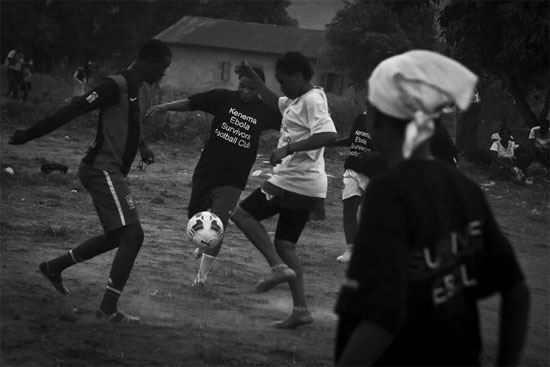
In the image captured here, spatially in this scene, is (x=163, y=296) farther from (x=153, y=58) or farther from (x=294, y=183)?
(x=153, y=58)

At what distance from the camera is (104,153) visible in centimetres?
668

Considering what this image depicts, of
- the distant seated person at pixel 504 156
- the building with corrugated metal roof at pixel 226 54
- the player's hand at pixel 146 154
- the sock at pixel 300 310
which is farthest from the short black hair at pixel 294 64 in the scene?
the building with corrugated metal roof at pixel 226 54

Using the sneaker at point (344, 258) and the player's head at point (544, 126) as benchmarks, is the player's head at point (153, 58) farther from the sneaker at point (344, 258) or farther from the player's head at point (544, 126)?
the player's head at point (544, 126)

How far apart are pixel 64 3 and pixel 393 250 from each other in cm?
5892

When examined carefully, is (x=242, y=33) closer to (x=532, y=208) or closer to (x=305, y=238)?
(x=532, y=208)

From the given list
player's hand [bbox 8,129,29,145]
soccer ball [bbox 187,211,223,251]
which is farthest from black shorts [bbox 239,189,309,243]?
player's hand [bbox 8,129,29,145]

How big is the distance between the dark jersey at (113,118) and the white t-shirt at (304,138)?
3.68 ft

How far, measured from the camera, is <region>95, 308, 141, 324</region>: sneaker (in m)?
6.61

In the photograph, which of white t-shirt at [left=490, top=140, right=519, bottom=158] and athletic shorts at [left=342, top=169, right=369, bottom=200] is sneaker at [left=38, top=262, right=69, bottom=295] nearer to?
athletic shorts at [left=342, top=169, right=369, bottom=200]

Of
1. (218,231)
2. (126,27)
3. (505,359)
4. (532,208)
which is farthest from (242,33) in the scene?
(505,359)

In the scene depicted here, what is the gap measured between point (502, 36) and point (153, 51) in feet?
49.3

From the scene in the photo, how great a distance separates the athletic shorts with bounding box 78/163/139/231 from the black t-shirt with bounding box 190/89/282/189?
1.32m

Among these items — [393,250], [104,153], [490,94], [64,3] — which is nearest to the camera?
[393,250]

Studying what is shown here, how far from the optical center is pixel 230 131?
7.88 metres
